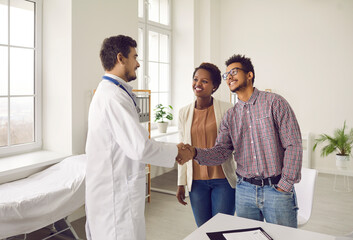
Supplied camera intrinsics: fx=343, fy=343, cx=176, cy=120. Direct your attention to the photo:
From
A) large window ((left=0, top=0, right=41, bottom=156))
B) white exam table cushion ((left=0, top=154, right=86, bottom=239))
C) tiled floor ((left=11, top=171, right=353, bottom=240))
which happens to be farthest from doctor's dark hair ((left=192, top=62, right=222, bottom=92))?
large window ((left=0, top=0, right=41, bottom=156))

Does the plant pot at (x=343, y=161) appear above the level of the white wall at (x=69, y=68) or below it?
below

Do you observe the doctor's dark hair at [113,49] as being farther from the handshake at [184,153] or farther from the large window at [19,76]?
the large window at [19,76]

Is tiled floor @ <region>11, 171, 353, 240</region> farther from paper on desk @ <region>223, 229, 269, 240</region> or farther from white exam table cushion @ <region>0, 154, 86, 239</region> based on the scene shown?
paper on desk @ <region>223, 229, 269, 240</region>

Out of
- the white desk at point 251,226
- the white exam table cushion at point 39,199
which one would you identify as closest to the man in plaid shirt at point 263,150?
the white desk at point 251,226

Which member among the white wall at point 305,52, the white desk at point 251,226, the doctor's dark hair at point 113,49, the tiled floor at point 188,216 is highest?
the white wall at point 305,52

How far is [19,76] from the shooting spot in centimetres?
358

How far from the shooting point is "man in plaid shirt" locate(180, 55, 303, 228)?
183 cm

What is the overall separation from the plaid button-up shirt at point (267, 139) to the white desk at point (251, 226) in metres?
0.25

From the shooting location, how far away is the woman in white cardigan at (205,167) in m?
2.21

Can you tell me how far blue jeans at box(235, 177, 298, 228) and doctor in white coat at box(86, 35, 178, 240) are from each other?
537 millimetres

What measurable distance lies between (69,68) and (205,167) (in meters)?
2.08

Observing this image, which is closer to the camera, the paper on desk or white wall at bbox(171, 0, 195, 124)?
the paper on desk

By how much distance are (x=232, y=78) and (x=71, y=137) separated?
221 cm

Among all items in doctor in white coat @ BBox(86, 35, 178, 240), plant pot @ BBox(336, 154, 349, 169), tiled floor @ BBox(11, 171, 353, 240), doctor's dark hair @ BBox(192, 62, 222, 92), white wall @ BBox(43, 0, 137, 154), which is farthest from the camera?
plant pot @ BBox(336, 154, 349, 169)
